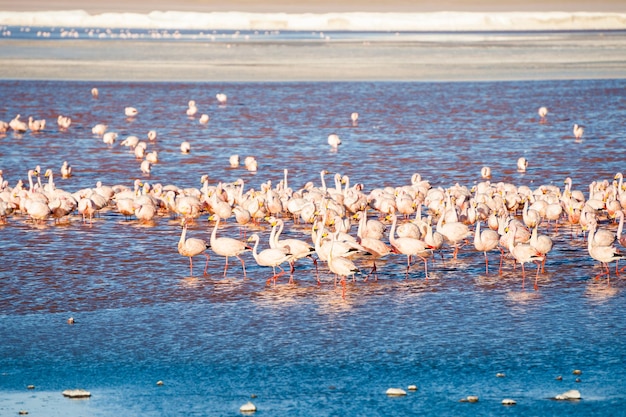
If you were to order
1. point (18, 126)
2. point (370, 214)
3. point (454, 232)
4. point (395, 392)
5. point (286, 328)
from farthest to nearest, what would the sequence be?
1. point (18, 126)
2. point (370, 214)
3. point (454, 232)
4. point (286, 328)
5. point (395, 392)

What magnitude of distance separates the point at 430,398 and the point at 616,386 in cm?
198

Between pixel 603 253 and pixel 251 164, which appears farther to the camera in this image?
pixel 251 164

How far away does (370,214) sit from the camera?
65.6 ft

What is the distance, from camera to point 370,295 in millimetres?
14227

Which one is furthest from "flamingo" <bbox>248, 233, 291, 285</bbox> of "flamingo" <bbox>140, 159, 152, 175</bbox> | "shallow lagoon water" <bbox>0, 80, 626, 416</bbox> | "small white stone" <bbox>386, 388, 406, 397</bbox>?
"flamingo" <bbox>140, 159, 152, 175</bbox>

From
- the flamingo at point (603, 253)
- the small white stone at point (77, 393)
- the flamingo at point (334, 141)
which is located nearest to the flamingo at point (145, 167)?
the flamingo at point (334, 141)

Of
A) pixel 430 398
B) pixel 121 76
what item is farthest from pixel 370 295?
pixel 121 76

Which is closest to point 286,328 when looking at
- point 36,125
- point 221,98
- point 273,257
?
point 273,257

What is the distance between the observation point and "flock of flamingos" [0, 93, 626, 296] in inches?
616

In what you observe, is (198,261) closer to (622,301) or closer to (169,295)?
(169,295)

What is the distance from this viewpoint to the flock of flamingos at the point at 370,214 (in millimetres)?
15656

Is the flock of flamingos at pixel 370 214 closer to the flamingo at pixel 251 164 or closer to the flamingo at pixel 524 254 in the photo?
the flamingo at pixel 524 254

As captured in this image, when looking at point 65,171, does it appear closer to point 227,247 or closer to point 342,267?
point 227,247

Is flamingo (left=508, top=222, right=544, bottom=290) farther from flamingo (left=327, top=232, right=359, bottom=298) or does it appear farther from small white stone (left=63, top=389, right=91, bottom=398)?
small white stone (left=63, top=389, right=91, bottom=398)
